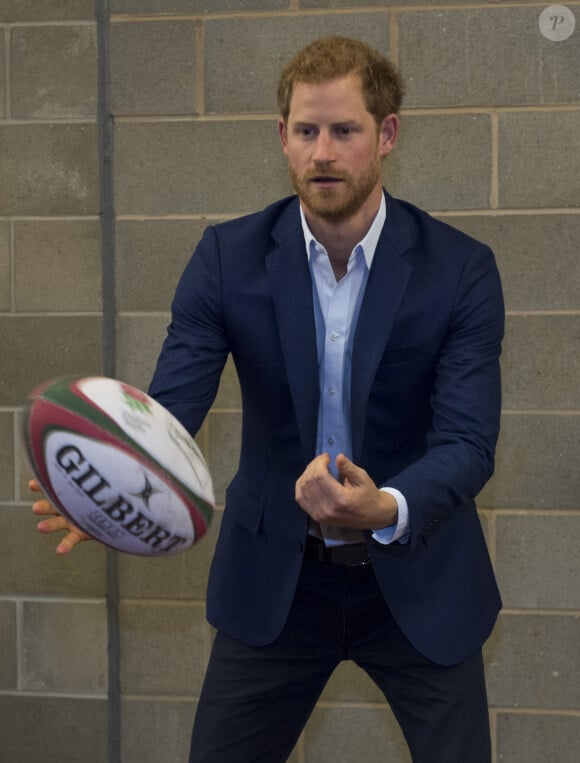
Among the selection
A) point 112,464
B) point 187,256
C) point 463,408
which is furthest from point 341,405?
point 187,256

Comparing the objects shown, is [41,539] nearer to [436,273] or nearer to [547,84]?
[436,273]

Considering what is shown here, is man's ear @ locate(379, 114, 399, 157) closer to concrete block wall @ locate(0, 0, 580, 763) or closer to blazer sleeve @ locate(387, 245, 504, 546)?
blazer sleeve @ locate(387, 245, 504, 546)

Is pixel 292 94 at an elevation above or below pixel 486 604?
above

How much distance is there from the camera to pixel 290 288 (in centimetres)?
201

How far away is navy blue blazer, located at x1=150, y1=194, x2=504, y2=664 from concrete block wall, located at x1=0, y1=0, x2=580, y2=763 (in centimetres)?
80

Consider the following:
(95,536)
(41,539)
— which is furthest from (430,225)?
(41,539)

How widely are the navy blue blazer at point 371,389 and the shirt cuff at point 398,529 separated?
0.14ft

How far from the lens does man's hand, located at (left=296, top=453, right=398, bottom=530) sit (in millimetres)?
1678

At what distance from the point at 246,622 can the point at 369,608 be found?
0.22m

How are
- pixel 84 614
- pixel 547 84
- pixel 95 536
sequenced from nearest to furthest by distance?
pixel 95 536, pixel 547 84, pixel 84 614

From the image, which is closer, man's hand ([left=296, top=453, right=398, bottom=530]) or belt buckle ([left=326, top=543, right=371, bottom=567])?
man's hand ([left=296, top=453, right=398, bottom=530])

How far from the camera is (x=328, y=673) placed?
82.1 inches

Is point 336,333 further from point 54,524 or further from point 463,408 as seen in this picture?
point 54,524

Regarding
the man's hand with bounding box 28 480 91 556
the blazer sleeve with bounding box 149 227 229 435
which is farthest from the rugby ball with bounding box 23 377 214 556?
the blazer sleeve with bounding box 149 227 229 435
